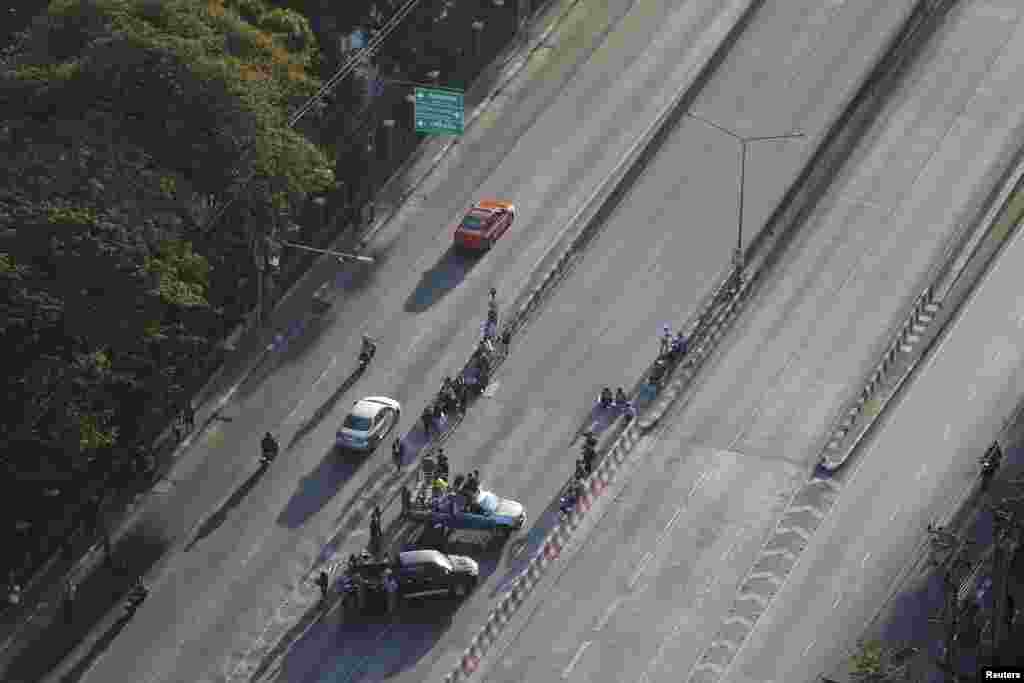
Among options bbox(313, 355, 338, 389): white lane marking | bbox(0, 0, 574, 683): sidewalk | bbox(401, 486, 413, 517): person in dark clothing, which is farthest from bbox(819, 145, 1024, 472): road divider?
bbox(0, 0, 574, 683): sidewalk

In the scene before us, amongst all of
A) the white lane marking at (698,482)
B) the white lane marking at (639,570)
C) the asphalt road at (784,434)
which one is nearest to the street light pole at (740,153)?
the asphalt road at (784,434)

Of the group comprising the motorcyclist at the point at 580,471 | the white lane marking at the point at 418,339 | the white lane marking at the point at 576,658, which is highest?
the motorcyclist at the point at 580,471

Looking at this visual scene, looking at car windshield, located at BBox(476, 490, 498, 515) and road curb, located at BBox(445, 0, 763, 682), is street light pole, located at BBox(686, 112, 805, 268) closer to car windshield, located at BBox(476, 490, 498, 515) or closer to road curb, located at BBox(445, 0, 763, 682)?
road curb, located at BBox(445, 0, 763, 682)

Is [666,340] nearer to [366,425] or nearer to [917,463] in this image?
[917,463]

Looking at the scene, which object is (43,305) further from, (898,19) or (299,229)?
(898,19)

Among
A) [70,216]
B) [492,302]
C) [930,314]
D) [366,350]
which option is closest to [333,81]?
[492,302]

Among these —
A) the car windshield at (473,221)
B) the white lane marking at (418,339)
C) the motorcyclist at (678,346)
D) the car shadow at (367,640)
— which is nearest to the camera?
the car shadow at (367,640)

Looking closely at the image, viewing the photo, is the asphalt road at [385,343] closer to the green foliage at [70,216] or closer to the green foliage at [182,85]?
the green foliage at [182,85]
